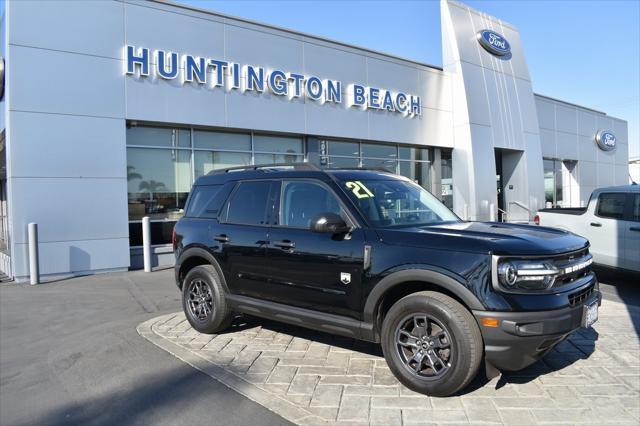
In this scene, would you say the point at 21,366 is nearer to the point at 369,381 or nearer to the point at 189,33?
the point at 369,381

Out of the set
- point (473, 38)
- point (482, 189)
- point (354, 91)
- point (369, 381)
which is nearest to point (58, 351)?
point (369, 381)

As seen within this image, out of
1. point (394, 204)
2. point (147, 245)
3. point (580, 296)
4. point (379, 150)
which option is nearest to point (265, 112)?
point (147, 245)

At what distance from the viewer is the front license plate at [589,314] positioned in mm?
3615

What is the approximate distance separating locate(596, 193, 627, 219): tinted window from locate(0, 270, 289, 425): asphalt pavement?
7293mm

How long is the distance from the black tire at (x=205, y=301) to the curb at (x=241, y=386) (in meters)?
0.45


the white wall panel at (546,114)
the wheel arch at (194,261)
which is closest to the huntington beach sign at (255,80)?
the wheel arch at (194,261)

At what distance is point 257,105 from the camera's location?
12.7 m

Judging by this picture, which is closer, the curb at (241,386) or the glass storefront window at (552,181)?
the curb at (241,386)

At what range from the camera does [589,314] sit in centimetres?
369

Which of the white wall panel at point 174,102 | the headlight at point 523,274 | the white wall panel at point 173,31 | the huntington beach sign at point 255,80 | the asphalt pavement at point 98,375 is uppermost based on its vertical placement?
the white wall panel at point 173,31

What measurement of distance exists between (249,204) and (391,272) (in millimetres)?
2049

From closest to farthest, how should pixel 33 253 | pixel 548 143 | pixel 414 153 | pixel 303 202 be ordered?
pixel 303 202
pixel 33 253
pixel 414 153
pixel 548 143

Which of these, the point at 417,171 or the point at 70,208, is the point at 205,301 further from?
the point at 417,171

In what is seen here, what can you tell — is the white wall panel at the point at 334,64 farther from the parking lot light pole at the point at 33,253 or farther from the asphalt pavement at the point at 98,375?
the asphalt pavement at the point at 98,375
